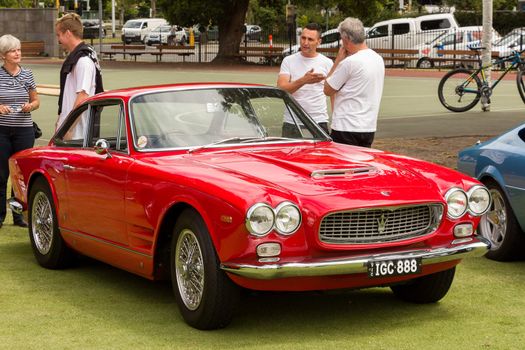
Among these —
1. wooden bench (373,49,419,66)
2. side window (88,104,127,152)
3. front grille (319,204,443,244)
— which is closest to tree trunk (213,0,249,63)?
wooden bench (373,49,419,66)

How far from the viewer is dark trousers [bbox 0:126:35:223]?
34.0ft

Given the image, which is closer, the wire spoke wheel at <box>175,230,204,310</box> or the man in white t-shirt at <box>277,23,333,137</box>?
the wire spoke wheel at <box>175,230,204,310</box>

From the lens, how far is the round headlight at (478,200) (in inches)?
274

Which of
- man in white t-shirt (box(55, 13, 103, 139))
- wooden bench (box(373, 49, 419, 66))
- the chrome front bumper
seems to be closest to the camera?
the chrome front bumper

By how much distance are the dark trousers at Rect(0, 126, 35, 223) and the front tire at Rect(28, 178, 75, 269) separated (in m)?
1.57

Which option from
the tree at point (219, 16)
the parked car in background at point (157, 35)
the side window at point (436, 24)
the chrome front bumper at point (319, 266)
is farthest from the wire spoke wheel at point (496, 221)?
the parked car in background at point (157, 35)

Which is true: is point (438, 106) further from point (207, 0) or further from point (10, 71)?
point (207, 0)

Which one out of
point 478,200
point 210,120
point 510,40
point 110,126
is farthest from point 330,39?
point 478,200

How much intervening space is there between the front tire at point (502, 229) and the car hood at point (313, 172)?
145 centimetres

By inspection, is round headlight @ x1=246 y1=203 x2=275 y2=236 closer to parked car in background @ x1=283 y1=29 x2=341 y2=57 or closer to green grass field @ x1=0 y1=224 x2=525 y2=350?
green grass field @ x1=0 y1=224 x2=525 y2=350

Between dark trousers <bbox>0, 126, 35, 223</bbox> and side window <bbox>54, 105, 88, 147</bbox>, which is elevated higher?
side window <bbox>54, 105, 88, 147</bbox>

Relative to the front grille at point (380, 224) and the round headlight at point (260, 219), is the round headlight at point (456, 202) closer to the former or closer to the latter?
the front grille at point (380, 224)

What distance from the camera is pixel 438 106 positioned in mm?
24281

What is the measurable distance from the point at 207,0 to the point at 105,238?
135ft
